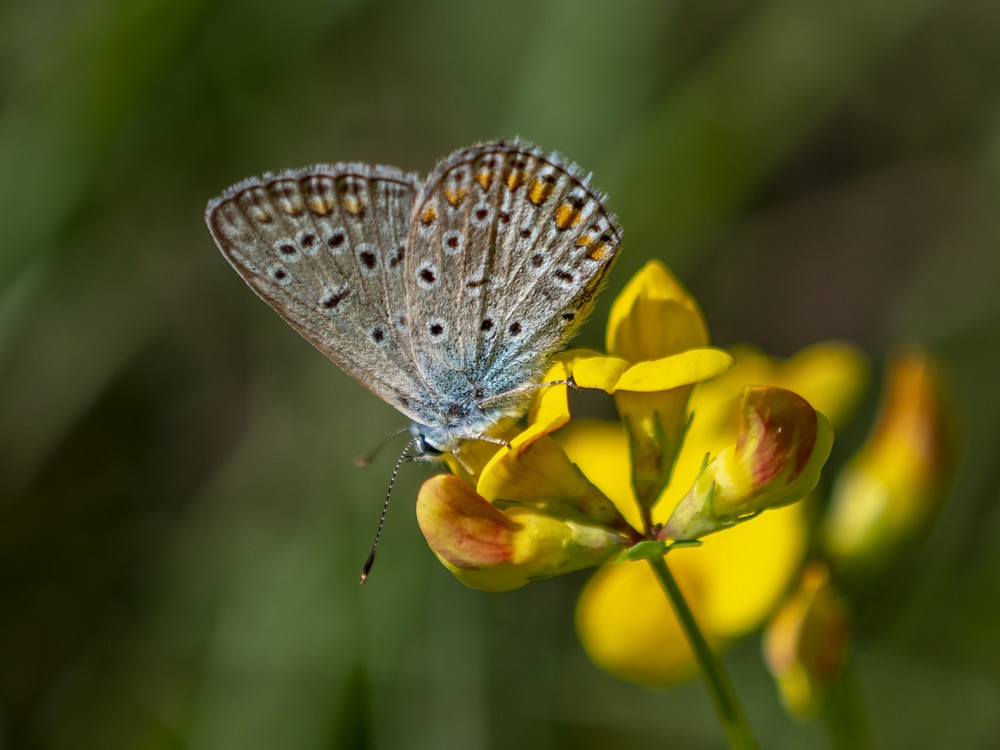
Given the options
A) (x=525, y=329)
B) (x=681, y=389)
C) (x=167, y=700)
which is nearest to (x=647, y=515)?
(x=681, y=389)

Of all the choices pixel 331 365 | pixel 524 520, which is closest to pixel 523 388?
pixel 524 520

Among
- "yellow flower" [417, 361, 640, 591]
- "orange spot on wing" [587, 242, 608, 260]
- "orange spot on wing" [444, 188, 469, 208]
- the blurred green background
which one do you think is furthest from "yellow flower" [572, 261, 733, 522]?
the blurred green background

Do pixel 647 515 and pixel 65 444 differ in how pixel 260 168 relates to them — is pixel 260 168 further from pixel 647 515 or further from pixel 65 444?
pixel 647 515

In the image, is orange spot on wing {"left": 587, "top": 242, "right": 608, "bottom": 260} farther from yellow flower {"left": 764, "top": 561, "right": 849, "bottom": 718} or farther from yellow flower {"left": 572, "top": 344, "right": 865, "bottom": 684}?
yellow flower {"left": 764, "top": 561, "right": 849, "bottom": 718}

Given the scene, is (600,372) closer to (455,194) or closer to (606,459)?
(455,194)

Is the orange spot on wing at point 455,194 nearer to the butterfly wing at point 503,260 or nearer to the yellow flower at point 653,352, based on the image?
the butterfly wing at point 503,260

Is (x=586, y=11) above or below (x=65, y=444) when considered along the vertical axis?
above
